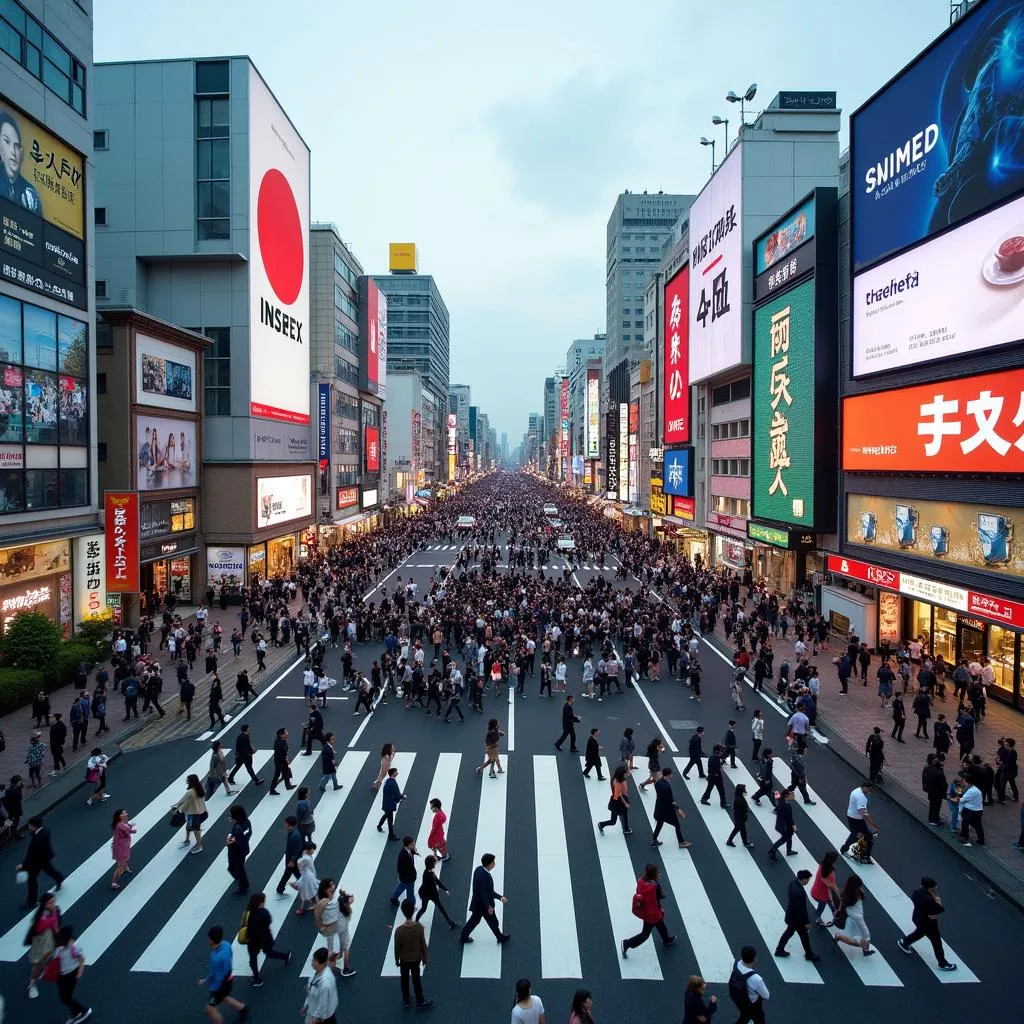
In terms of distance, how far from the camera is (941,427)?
21266 mm

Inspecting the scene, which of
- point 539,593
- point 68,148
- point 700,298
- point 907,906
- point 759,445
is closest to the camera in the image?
point 907,906

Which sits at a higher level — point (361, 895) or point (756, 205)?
point (756, 205)

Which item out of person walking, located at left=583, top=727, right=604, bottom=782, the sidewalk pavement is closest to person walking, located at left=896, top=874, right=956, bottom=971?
the sidewalk pavement

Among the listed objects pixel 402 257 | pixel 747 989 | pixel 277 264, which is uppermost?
pixel 402 257

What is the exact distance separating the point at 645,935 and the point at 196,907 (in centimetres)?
657

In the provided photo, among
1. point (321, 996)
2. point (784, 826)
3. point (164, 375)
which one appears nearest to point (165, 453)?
point (164, 375)

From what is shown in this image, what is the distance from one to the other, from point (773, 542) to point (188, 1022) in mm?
30316

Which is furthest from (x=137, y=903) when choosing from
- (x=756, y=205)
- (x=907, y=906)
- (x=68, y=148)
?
(x=756, y=205)

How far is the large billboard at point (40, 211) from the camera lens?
2177cm

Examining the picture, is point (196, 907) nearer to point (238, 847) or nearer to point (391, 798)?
point (238, 847)

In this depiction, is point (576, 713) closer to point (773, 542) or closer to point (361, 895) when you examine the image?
point (361, 895)

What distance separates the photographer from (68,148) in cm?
2478

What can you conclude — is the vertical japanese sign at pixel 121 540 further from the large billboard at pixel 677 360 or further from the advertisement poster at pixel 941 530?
the large billboard at pixel 677 360

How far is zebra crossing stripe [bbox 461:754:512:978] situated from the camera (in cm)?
919
